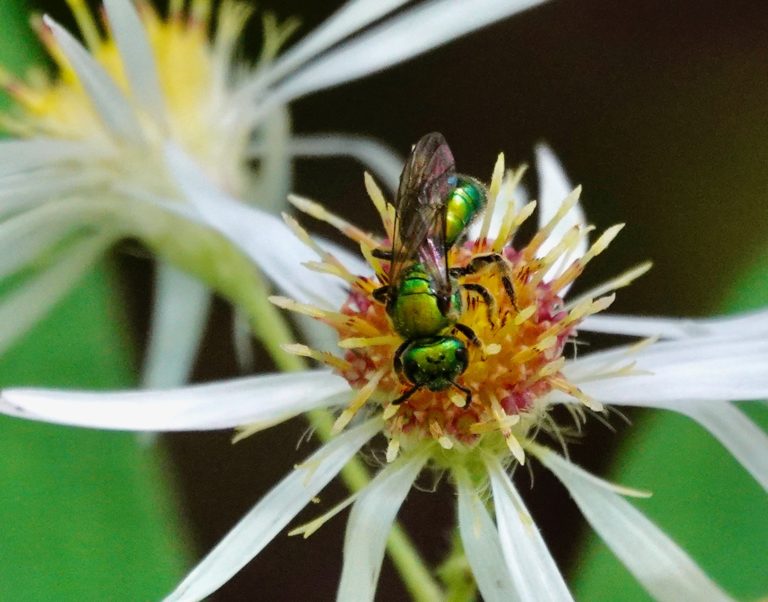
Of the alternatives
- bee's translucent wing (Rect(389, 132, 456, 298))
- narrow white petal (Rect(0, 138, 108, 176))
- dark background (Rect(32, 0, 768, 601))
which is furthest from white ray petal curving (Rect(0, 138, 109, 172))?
dark background (Rect(32, 0, 768, 601))

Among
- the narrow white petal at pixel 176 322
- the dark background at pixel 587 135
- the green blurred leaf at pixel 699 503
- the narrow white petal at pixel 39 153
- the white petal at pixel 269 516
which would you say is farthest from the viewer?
the dark background at pixel 587 135

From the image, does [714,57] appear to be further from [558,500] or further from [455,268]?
[455,268]

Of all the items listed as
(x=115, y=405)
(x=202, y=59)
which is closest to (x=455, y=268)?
(x=115, y=405)

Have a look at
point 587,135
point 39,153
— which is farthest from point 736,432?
point 587,135

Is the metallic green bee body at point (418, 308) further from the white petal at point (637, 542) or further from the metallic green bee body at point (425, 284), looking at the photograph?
the white petal at point (637, 542)

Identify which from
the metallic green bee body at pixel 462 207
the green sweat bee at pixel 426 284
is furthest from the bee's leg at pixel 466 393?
the metallic green bee body at pixel 462 207

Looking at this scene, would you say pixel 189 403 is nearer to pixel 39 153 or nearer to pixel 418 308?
pixel 418 308
